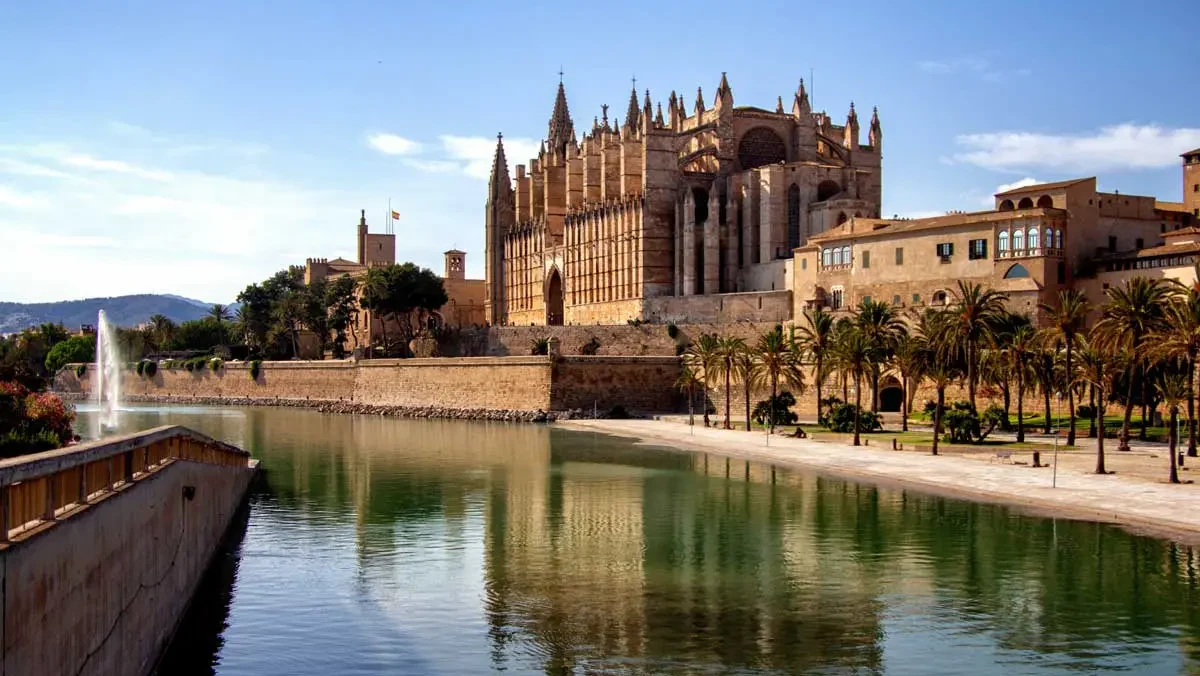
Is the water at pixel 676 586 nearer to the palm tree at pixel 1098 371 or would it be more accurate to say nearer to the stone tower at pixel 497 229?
the palm tree at pixel 1098 371

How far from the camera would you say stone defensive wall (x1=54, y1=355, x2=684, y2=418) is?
67.4 metres

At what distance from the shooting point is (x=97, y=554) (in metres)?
11.6

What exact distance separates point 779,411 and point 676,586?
1351 inches

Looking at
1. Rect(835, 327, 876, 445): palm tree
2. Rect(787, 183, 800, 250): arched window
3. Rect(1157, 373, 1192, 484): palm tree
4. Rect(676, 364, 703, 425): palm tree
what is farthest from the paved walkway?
Rect(787, 183, 800, 250): arched window

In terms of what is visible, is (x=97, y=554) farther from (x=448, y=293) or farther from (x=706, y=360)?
(x=448, y=293)

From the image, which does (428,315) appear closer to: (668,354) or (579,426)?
(668,354)

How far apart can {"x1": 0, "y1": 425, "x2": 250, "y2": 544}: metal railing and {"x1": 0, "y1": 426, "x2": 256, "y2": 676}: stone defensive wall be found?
13 mm

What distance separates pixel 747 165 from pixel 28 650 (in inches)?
2930

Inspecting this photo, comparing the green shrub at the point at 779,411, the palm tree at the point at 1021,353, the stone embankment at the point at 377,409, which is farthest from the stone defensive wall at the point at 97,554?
the stone embankment at the point at 377,409

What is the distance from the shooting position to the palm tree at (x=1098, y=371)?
1292 inches

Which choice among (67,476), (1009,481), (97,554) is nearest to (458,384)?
(1009,481)

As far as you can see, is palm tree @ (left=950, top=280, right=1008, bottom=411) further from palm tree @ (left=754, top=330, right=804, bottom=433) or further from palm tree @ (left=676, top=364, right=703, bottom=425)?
palm tree @ (left=676, top=364, right=703, bottom=425)

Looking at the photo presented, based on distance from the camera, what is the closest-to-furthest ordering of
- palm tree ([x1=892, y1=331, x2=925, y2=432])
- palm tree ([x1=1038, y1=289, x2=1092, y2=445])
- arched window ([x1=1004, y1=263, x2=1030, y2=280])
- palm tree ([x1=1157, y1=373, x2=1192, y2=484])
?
palm tree ([x1=1157, y1=373, x2=1192, y2=484]), palm tree ([x1=1038, y1=289, x2=1092, y2=445]), palm tree ([x1=892, y1=331, x2=925, y2=432]), arched window ([x1=1004, y1=263, x2=1030, y2=280])

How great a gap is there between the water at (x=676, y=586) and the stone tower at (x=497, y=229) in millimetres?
62701
